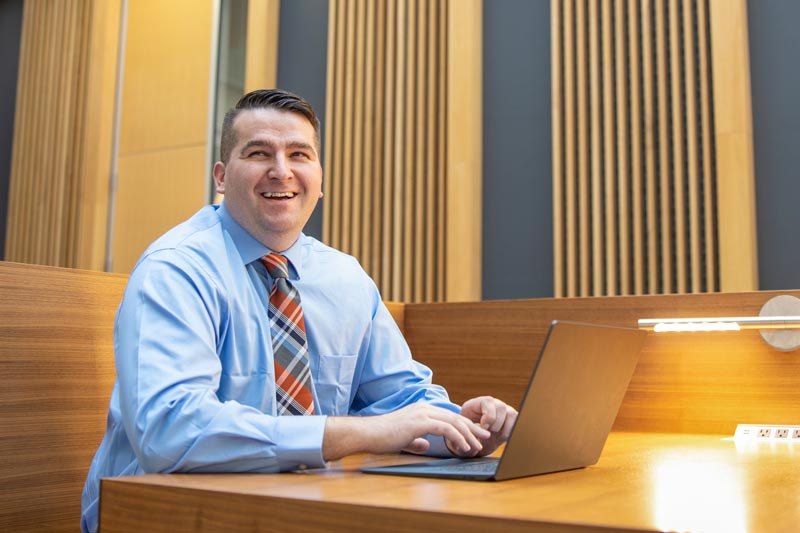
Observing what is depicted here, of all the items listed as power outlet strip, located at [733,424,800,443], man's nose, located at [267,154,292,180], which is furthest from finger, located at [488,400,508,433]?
power outlet strip, located at [733,424,800,443]

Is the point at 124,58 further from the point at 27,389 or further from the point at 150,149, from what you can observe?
the point at 27,389

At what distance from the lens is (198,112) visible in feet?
17.8

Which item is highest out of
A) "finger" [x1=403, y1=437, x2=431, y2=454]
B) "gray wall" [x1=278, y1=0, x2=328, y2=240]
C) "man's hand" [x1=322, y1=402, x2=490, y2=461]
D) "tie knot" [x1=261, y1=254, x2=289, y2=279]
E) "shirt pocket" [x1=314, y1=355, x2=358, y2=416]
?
"gray wall" [x1=278, y1=0, x2=328, y2=240]

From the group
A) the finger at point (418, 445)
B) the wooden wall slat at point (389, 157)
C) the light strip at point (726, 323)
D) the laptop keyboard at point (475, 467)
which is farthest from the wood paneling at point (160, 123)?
the laptop keyboard at point (475, 467)

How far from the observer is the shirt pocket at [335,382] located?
1729 millimetres

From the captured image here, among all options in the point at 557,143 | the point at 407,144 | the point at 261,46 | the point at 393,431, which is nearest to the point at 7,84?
the point at 261,46

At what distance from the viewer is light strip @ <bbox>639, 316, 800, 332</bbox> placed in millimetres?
2156

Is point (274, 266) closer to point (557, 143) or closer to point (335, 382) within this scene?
point (335, 382)

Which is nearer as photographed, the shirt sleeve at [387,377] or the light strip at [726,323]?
the shirt sleeve at [387,377]

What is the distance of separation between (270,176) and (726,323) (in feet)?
4.02

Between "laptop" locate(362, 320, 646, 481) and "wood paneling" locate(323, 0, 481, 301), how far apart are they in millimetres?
2905

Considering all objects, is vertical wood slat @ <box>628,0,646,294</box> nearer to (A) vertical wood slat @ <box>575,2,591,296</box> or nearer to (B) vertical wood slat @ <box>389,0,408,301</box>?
(A) vertical wood slat @ <box>575,2,591,296</box>

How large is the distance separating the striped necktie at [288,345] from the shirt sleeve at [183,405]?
18cm

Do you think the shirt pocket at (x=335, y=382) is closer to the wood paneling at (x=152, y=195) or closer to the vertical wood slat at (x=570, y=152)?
the vertical wood slat at (x=570, y=152)
